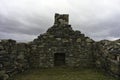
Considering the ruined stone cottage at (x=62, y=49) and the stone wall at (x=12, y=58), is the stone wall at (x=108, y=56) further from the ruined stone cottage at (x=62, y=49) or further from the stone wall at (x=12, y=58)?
the stone wall at (x=12, y=58)

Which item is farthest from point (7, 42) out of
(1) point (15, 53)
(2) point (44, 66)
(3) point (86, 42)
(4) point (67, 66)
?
(3) point (86, 42)

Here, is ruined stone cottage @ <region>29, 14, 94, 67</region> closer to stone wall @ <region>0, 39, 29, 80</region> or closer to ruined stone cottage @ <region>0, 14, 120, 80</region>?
ruined stone cottage @ <region>0, 14, 120, 80</region>

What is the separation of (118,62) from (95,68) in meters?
3.80

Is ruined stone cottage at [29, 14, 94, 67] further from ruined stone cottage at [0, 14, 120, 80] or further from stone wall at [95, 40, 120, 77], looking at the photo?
stone wall at [95, 40, 120, 77]

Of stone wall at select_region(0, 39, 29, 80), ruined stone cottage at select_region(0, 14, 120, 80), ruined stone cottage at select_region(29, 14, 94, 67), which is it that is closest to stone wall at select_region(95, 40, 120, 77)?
ruined stone cottage at select_region(0, 14, 120, 80)

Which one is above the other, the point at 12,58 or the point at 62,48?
the point at 62,48


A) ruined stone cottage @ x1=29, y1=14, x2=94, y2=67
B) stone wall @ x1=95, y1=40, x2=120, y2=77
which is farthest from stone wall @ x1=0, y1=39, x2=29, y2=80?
stone wall @ x1=95, y1=40, x2=120, y2=77

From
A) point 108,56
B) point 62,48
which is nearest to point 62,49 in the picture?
point 62,48

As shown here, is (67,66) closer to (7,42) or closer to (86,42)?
(86,42)

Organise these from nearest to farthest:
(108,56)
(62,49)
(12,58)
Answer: (12,58)
(108,56)
(62,49)

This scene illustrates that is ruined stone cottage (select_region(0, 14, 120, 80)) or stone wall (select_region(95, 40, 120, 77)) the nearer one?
stone wall (select_region(95, 40, 120, 77))

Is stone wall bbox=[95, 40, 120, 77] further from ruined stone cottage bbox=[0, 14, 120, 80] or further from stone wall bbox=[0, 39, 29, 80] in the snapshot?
stone wall bbox=[0, 39, 29, 80]

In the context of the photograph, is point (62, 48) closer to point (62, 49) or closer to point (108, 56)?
point (62, 49)

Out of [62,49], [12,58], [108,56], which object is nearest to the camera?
[12,58]
